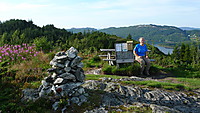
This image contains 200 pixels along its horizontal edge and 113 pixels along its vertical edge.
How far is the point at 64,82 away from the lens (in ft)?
19.2

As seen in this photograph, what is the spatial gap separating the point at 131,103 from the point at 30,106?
320 centimetres

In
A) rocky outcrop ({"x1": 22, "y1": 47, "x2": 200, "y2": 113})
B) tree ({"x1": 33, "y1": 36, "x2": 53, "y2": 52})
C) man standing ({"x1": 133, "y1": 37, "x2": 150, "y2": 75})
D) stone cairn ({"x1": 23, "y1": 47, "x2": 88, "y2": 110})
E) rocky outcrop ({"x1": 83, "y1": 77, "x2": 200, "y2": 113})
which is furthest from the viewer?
tree ({"x1": 33, "y1": 36, "x2": 53, "y2": 52})

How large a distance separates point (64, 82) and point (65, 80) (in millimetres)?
76

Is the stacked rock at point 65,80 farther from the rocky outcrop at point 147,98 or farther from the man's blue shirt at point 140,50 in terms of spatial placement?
the man's blue shirt at point 140,50

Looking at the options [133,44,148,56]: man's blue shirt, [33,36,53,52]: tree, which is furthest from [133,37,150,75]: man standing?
[33,36,53,52]: tree

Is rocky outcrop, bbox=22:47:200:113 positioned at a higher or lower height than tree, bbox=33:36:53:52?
lower

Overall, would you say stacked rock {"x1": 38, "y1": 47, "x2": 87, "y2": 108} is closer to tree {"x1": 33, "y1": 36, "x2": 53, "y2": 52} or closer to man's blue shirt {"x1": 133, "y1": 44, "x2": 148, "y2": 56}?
man's blue shirt {"x1": 133, "y1": 44, "x2": 148, "y2": 56}

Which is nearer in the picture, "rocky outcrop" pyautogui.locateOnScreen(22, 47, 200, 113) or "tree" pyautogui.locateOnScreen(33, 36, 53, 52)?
"rocky outcrop" pyautogui.locateOnScreen(22, 47, 200, 113)

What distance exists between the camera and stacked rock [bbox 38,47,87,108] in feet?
18.6

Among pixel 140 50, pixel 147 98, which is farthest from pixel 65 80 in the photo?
pixel 140 50

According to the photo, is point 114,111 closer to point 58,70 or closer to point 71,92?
point 71,92

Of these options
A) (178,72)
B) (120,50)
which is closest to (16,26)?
(120,50)

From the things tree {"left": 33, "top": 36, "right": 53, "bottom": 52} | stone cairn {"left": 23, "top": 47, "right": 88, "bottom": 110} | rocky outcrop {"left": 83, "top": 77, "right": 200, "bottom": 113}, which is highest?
tree {"left": 33, "top": 36, "right": 53, "bottom": 52}

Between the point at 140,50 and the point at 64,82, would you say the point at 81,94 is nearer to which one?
the point at 64,82
